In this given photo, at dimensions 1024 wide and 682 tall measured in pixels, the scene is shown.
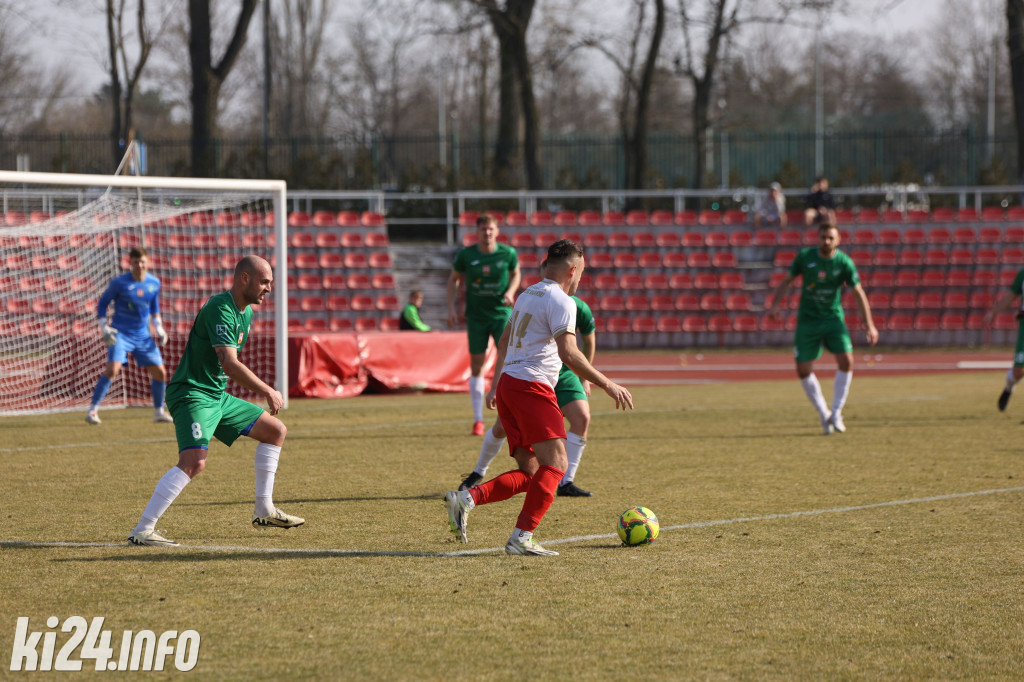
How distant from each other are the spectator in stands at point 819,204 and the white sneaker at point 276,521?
21.7 metres

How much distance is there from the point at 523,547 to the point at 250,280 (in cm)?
223

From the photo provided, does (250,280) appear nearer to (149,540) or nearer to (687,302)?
(149,540)

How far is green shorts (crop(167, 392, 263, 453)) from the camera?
641 cm

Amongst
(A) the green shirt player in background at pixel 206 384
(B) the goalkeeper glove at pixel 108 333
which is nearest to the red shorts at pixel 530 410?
(A) the green shirt player in background at pixel 206 384

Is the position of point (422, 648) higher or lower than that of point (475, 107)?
lower

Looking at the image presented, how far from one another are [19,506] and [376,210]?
2266 centimetres

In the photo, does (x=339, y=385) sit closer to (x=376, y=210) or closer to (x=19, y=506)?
(x=19, y=506)

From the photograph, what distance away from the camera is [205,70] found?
3117 centimetres

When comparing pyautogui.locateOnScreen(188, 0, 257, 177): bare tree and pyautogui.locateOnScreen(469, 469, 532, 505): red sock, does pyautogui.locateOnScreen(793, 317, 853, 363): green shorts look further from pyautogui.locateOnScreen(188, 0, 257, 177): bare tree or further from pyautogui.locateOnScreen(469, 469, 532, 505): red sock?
pyautogui.locateOnScreen(188, 0, 257, 177): bare tree

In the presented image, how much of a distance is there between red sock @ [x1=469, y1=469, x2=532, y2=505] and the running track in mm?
12885

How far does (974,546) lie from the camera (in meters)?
6.42

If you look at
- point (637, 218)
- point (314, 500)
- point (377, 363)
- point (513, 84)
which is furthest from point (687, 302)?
point (314, 500)

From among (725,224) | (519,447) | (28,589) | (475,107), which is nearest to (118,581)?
(28,589)

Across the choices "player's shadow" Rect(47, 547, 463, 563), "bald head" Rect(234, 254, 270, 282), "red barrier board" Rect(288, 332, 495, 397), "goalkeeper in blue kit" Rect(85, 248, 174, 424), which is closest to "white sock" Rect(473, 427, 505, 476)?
"player's shadow" Rect(47, 547, 463, 563)
